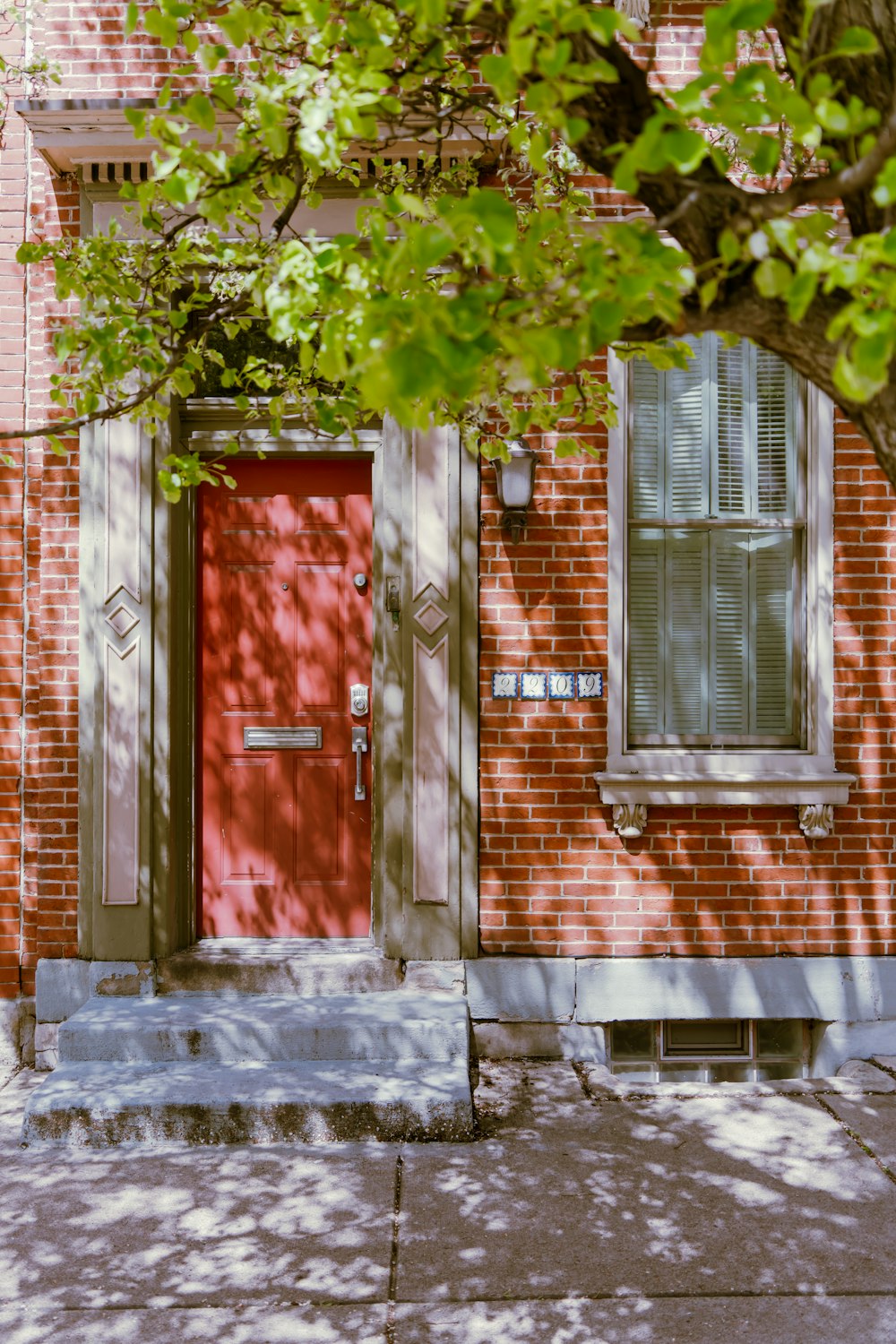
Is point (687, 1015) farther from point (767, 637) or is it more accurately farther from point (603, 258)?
point (603, 258)

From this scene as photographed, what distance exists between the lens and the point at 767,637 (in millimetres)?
5852

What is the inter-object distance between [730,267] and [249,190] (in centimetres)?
140

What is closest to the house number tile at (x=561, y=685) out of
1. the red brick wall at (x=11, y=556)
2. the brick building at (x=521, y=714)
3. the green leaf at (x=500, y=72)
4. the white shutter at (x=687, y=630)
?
the brick building at (x=521, y=714)

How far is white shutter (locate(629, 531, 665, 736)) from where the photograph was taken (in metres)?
5.80

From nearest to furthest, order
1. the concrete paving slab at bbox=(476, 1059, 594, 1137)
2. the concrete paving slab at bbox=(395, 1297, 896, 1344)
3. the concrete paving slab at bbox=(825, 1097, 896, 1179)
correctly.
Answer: the concrete paving slab at bbox=(395, 1297, 896, 1344)
the concrete paving slab at bbox=(825, 1097, 896, 1179)
the concrete paving slab at bbox=(476, 1059, 594, 1137)

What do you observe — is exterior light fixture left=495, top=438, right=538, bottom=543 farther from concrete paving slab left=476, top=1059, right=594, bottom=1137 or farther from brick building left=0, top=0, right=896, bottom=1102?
concrete paving slab left=476, top=1059, right=594, bottom=1137

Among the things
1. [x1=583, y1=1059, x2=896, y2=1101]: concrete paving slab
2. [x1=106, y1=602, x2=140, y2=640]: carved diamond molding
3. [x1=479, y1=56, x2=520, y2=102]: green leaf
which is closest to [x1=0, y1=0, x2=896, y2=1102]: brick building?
[x1=106, y1=602, x2=140, y2=640]: carved diamond molding

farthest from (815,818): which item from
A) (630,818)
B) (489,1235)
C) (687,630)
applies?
(489,1235)

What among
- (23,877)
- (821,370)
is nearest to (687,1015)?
(23,877)

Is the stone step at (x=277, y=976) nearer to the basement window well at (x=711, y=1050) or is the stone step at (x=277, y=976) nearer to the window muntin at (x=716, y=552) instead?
the basement window well at (x=711, y=1050)

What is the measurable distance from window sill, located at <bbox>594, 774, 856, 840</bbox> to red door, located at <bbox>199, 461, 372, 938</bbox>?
1.27 m

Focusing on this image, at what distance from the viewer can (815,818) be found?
5.61 m

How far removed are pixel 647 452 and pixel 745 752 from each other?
5.16 ft

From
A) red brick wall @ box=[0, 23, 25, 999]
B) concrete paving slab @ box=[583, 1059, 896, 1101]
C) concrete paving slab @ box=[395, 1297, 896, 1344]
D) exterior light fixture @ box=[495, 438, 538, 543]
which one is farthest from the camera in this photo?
red brick wall @ box=[0, 23, 25, 999]
